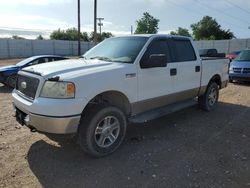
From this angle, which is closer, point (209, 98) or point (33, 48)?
point (209, 98)

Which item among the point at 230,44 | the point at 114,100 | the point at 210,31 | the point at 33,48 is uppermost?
the point at 210,31

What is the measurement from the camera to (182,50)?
6.43 metres

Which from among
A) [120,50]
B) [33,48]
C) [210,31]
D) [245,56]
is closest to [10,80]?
[120,50]

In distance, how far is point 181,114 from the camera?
7.30 metres

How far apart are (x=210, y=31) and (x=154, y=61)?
75.2 meters

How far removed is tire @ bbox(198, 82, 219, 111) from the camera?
296 inches

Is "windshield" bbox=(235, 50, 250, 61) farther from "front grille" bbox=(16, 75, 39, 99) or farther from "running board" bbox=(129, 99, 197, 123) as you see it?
"front grille" bbox=(16, 75, 39, 99)

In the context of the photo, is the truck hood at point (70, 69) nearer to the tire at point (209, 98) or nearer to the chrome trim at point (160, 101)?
the chrome trim at point (160, 101)

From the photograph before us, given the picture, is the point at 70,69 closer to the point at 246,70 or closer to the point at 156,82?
the point at 156,82

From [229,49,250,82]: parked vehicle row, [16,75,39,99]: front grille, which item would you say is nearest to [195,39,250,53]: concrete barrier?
[229,49,250,82]: parked vehicle row

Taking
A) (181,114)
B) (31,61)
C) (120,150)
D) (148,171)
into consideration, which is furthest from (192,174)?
(31,61)

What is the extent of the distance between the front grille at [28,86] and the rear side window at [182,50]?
294 cm

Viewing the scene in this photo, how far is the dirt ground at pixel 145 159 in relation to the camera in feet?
12.8

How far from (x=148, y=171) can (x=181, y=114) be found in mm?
3375
